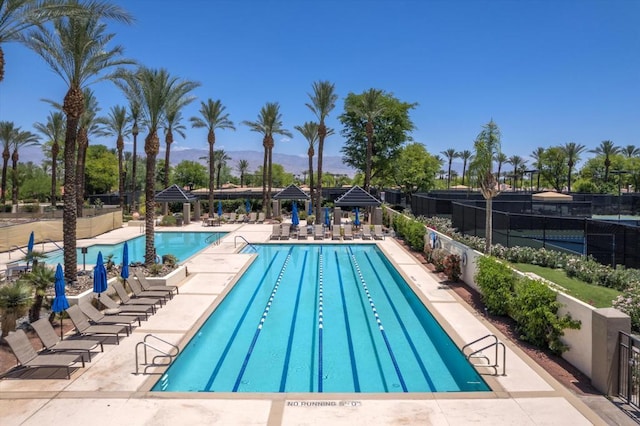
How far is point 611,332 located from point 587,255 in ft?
28.1

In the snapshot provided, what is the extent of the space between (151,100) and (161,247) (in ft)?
34.8

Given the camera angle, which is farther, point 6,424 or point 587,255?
point 587,255

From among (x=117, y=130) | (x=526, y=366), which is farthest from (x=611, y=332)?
(x=117, y=130)

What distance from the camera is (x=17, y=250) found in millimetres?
22203

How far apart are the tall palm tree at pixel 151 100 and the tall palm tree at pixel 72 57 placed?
193cm

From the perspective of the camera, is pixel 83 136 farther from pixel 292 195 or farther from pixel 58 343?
pixel 58 343

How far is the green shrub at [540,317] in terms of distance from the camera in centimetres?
923

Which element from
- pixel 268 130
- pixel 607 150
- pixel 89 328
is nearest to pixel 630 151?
pixel 607 150

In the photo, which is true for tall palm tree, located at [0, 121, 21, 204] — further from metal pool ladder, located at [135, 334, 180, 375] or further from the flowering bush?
A: the flowering bush

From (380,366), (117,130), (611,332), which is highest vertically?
(117,130)

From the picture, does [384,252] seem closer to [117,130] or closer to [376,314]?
[376,314]

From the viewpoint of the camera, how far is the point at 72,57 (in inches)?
557

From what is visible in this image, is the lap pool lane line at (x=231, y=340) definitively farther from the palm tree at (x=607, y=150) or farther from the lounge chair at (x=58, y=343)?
the palm tree at (x=607, y=150)

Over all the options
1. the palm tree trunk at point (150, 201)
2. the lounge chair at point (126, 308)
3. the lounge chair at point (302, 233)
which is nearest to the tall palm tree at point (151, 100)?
the palm tree trunk at point (150, 201)
